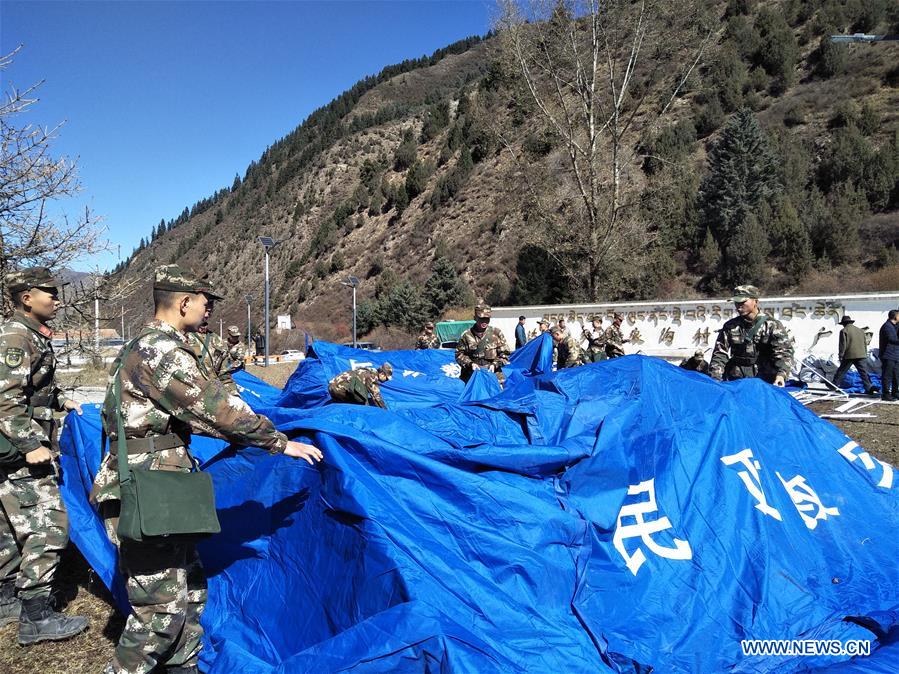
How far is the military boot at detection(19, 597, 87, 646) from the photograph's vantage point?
3.02 meters

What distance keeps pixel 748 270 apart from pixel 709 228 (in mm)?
3636

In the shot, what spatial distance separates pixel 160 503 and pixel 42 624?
1.63m

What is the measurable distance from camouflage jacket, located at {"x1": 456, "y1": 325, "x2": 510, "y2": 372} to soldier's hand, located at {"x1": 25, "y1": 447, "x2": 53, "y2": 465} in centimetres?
510

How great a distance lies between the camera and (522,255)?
29.5 metres

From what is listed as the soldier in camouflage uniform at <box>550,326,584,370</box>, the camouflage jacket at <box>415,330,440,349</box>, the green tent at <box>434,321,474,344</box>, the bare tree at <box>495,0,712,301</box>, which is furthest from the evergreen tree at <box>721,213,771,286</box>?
the soldier in camouflage uniform at <box>550,326,584,370</box>

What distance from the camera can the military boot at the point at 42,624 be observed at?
9.91 feet

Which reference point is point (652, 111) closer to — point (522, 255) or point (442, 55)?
point (522, 255)

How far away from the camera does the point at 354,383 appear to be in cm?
517

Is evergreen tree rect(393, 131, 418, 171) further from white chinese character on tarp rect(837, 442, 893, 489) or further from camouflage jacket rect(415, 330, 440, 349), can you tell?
white chinese character on tarp rect(837, 442, 893, 489)

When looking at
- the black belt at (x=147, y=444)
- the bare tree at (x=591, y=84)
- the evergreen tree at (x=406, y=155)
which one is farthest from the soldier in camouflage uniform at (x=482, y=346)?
the evergreen tree at (x=406, y=155)

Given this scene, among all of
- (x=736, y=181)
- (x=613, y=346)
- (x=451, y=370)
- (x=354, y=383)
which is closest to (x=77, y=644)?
(x=354, y=383)

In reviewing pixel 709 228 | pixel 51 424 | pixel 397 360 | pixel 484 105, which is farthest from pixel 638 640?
pixel 484 105
